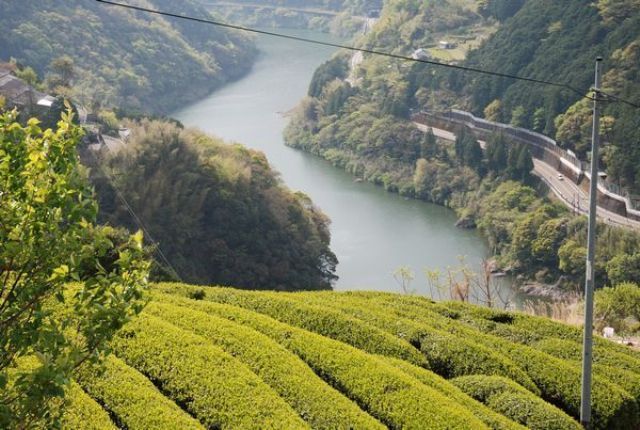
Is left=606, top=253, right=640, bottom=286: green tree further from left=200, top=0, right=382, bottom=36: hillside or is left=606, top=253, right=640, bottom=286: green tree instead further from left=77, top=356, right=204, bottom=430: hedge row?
left=200, top=0, right=382, bottom=36: hillside

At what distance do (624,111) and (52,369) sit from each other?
32.1 metres

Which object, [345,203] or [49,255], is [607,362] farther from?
[345,203]

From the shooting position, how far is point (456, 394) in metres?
7.37

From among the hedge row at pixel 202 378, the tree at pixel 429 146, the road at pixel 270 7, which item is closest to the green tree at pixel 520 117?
the tree at pixel 429 146

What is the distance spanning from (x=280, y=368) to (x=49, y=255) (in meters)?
3.41

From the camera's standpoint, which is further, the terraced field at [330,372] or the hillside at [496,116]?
the hillside at [496,116]

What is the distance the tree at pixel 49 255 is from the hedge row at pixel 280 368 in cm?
289

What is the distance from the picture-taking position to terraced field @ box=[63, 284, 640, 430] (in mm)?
6191

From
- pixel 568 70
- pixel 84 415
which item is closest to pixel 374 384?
pixel 84 415

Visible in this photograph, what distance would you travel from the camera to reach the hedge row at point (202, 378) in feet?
20.1

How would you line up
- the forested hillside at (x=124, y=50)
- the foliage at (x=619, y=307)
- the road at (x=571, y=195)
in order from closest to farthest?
the foliage at (x=619, y=307), the road at (x=571, y=195), the forested hillside at (x=124, y=50)

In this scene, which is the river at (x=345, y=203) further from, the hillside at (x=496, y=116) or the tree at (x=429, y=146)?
the tree at (x=429, y=146)

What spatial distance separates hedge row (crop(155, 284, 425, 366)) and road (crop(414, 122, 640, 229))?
22.6 m

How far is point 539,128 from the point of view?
3766cm
